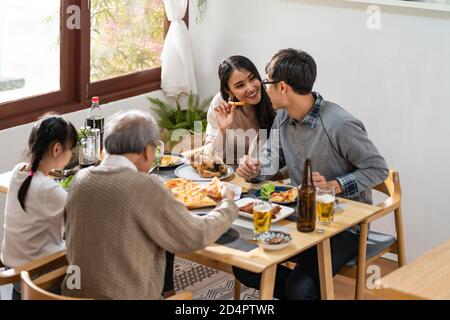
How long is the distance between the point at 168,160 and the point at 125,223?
112cm

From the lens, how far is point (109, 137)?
259 centimetres

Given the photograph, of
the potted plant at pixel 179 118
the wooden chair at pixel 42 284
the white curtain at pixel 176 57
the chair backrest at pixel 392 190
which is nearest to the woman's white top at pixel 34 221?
the wooden chair at pixel 42 284

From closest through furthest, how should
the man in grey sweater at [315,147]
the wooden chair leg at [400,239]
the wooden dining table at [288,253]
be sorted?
the wooden dining table at [288,253] → the man in grey sweater at [315,147] → the wooden chair leg at [400,239]

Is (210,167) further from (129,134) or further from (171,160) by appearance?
(129,134)

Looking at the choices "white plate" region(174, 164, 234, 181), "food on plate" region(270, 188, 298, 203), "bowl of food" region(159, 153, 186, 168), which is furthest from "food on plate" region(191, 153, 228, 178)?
"food on plate" region(270, 188, 298, 203)

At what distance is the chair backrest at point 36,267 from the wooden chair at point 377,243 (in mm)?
1132

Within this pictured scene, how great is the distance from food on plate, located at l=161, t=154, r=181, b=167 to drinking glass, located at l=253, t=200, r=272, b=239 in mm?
803

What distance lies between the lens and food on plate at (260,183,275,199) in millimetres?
3156

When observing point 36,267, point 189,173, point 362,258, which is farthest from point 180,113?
point 36,267

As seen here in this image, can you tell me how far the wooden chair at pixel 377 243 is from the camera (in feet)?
10.4

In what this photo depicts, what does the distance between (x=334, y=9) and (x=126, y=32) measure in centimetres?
125

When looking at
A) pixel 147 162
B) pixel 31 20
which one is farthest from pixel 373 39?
pixel 147 162

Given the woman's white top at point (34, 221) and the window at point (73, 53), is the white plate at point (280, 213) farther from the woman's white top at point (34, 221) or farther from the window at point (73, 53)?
the window at point (73, 53)

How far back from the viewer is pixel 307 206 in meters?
2.83
